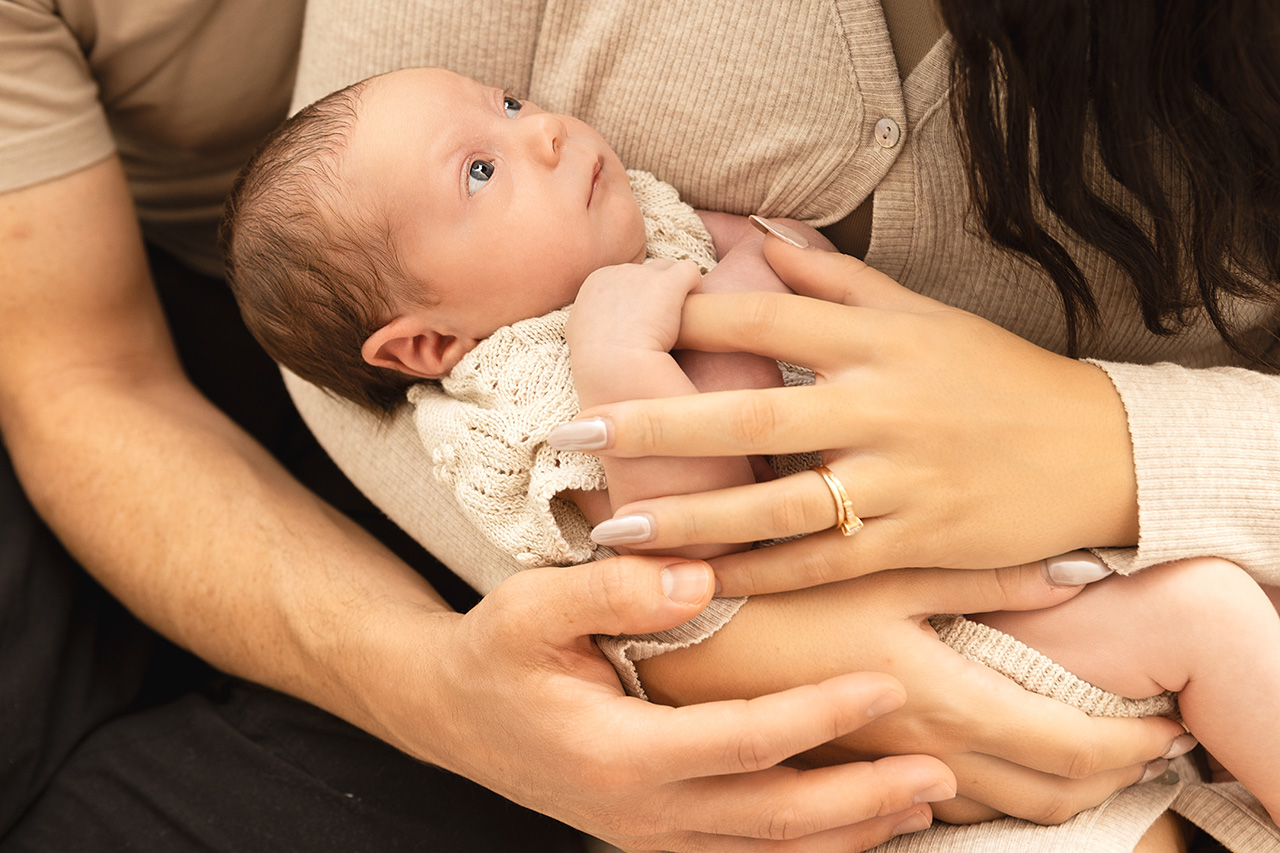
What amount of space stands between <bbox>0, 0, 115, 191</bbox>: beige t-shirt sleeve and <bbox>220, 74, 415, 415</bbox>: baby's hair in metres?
0.35

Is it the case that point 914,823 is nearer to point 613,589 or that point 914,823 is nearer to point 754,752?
point 754,752

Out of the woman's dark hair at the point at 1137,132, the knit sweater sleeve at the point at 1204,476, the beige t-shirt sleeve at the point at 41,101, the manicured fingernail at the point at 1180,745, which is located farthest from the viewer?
the beige t-shirt sleeve at the point at 41,101

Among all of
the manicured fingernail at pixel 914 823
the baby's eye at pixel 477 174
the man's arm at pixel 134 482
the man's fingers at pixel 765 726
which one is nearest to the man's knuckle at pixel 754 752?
the man's fingers at pixel 765 726

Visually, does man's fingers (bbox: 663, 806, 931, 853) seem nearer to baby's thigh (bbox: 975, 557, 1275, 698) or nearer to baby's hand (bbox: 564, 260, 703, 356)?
baby's thigh (bbox: 975, 557, 1275, 698)

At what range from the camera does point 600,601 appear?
0.84 metres

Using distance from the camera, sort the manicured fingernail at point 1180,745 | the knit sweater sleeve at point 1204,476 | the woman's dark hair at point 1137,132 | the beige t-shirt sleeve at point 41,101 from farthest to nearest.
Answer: the beige t-shirt sleeve at point 41,101
the manicured fingernail at point 1180,745
the knit sweater sleeve at point 1204,476
the woman's dark hair at point 1137,132

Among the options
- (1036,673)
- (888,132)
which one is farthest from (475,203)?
(1036,673)

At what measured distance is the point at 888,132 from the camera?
0.97 m

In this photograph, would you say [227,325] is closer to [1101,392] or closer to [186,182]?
[186,182]

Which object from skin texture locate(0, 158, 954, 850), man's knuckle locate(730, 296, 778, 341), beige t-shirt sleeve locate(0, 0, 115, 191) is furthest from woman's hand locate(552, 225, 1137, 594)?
beige t-shirt sleeve locate(0, 0, 115, 191)

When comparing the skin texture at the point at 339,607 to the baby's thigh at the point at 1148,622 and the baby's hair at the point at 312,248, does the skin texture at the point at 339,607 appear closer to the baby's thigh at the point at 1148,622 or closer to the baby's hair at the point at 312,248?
the baby's thigh at the point at 1148,622

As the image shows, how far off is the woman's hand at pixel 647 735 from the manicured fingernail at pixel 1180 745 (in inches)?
11.2

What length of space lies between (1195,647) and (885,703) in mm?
328

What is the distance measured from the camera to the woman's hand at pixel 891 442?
81 cm
